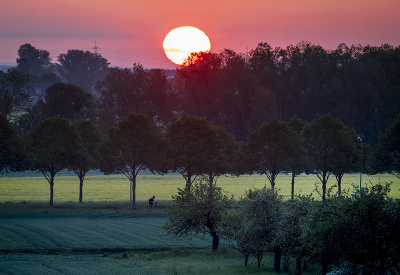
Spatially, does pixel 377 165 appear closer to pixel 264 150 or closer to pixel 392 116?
pixel 264 150

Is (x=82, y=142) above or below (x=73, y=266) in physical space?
Result: above

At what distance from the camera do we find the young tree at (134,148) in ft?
302

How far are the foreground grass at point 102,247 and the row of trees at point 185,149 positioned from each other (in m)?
9.74

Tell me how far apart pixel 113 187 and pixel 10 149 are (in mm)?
41068

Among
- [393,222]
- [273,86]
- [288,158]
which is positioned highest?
[273,86]

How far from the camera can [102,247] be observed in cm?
6112

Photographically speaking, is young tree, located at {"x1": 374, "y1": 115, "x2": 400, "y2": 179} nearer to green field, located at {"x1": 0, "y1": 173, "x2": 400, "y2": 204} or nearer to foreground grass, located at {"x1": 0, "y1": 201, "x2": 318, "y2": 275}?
green field, located at {"x1": 0, "y1": 173, "x2": 400, "y2": 204}

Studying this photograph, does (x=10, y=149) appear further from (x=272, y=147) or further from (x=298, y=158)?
(x=298, y=158)

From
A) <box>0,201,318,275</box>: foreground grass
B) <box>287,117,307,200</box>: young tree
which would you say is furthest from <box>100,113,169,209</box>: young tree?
<box>287,117,307,200</box>: young tree

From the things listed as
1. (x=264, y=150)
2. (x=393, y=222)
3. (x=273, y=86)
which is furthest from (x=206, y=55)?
(x=393, y=222)

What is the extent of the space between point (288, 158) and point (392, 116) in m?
82.6

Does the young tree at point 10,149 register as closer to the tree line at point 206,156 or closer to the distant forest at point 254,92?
the tree line at point 206,156

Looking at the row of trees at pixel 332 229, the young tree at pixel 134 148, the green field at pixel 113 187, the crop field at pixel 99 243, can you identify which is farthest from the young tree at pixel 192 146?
the row of trees at pixel 332 229

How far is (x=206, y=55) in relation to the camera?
19000cm
